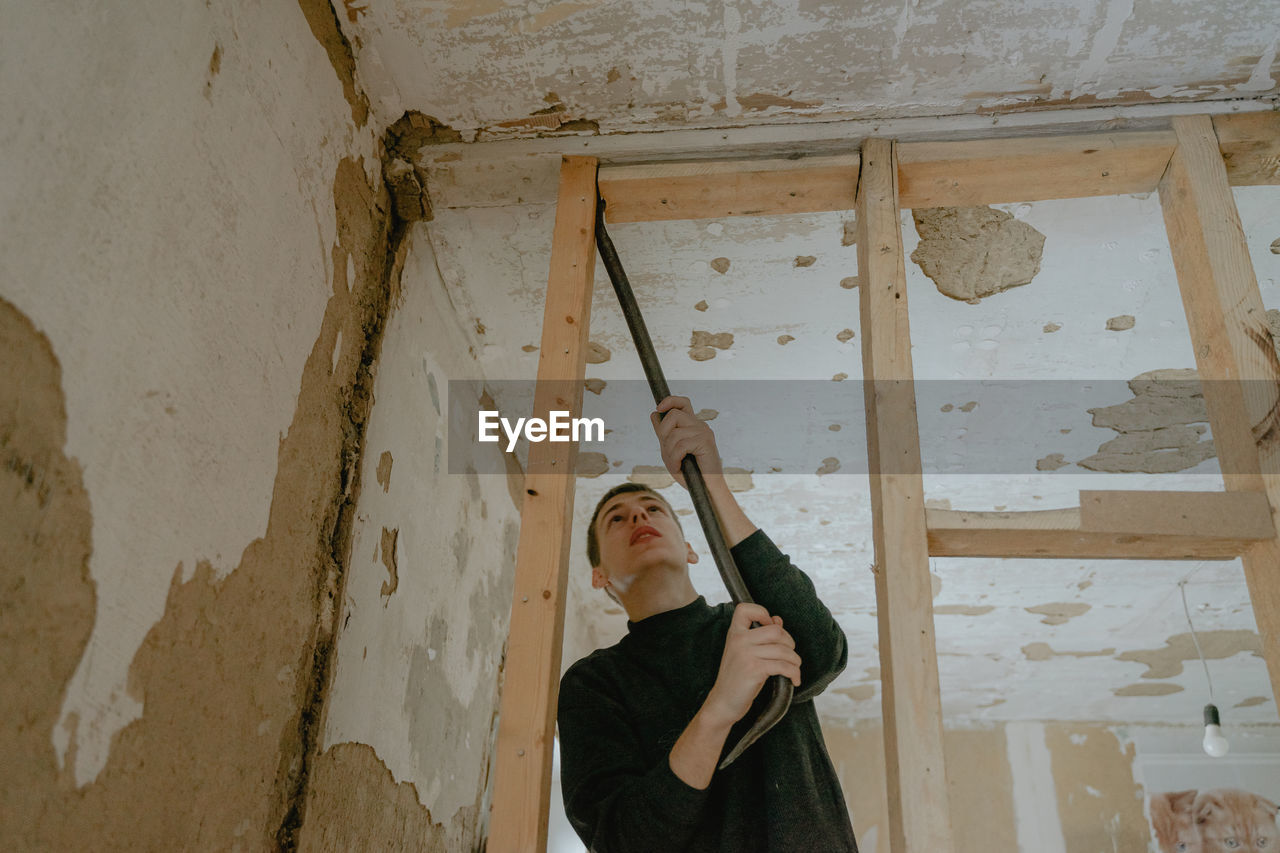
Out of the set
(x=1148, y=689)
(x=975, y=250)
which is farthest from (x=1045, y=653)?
(x=975, y=250)

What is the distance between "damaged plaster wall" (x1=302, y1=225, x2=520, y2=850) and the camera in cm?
173

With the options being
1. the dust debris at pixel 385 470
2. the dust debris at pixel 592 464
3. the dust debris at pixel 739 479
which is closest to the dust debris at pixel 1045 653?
the dust debris at pixel 739 479

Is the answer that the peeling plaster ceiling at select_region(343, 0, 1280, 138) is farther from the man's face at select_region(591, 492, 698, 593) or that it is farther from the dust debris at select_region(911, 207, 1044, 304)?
the man's face at select_region(591, 492, 698, 593)

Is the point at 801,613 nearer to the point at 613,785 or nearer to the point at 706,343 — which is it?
the point at 613,785

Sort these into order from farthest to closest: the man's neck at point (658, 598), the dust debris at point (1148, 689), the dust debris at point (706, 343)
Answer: the dust debris at point (1148, 689), the dust debris at point (706, 343), the man's neck at point (658, 598)

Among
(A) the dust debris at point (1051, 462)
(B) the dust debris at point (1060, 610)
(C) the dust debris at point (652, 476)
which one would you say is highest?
(A) the dust debris at point (1051, 462)

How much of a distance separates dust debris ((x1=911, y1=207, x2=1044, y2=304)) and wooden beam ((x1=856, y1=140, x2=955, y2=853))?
52cm

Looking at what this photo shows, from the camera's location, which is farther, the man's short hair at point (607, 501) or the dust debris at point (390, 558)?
the man's short hair at point (607, 501)

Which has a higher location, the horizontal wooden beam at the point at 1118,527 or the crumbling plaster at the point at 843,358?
the crumbling plaster at the point at 843,358

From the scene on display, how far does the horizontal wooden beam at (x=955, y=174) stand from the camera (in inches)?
70.4

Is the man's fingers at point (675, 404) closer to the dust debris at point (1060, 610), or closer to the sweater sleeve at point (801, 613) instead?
the sweater sleeve at point (801, 613)

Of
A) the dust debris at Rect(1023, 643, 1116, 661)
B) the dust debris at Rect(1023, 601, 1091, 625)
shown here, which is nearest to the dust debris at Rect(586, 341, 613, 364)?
the dust debris at Rect(1023, 601, 1091, 625)

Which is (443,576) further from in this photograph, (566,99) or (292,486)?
(566,99)

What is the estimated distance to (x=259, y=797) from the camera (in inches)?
53.9
